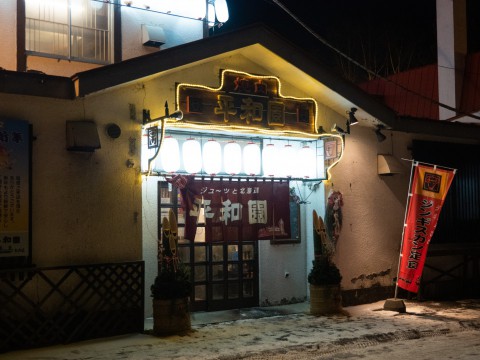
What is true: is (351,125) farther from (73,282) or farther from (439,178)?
(73,282)

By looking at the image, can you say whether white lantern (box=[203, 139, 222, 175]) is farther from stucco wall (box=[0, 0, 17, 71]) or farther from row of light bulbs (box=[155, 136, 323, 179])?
stucco wall (box=[0, 0, 17, 71])

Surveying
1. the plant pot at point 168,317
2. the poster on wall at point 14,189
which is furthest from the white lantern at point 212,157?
the poster on wall at point 14,189

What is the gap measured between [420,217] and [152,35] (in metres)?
9.75

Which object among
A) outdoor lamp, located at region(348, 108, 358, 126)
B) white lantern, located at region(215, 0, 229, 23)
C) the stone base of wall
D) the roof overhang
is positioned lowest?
the stone base of wall

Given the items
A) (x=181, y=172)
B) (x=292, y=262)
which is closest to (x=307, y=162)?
(x=292, y=262)

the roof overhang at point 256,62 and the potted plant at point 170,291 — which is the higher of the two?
the roof overhang at point 256,62

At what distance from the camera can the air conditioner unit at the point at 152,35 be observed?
57.8ft

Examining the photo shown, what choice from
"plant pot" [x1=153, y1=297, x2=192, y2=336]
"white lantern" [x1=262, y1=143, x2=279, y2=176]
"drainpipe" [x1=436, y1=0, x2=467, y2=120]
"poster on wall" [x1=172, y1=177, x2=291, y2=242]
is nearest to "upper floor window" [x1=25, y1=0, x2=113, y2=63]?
"white lantern" [x1=262, y1=143, x2=279, y2=176]

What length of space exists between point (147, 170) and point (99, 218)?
4.62 feet

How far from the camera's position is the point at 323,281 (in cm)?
1349

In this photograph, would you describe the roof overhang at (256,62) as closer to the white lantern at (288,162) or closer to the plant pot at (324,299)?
the white lantern at (288,162)

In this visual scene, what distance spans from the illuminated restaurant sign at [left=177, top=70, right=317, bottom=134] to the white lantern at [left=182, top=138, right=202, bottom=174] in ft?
1.92

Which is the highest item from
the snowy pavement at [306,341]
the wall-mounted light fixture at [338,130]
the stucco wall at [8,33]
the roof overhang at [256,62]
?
the stucco wall at [8,33]

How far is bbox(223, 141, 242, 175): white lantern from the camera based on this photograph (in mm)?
12781
